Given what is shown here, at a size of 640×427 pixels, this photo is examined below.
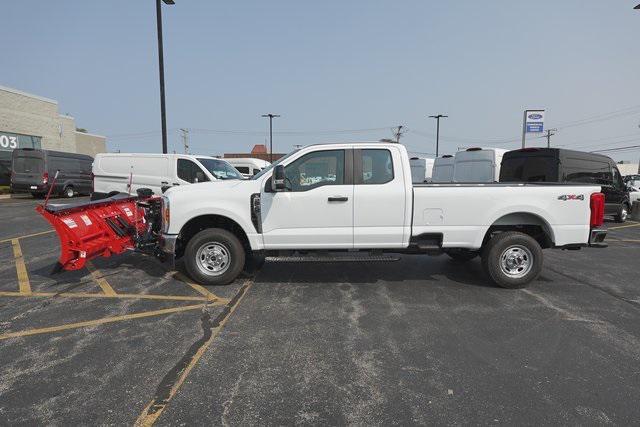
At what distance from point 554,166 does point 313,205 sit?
768 centimetres

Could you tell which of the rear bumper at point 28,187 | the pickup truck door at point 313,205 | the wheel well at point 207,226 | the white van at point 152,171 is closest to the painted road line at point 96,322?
the wheel well at point 207,226

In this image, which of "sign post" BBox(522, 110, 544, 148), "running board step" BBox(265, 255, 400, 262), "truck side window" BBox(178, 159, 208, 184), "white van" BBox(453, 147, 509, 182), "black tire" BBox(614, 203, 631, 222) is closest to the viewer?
"running board step" BBox(265, 255, 400, 262)

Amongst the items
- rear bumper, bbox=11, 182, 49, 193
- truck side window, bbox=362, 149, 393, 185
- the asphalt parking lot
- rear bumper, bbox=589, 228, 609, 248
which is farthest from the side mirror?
rear bumper, bbox=11, 182, 49, 193

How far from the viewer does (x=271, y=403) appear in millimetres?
2918

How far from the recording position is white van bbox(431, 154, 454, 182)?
51.2 ft

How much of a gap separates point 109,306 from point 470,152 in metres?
12.4

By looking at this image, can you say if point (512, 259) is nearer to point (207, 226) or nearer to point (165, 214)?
point (207, 226)

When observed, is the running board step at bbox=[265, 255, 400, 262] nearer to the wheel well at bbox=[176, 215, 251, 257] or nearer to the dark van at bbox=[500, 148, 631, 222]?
the wheel well at bbox=[176, 215, 251, 257]

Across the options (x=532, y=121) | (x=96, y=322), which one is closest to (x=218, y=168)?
(x=96, y=322)

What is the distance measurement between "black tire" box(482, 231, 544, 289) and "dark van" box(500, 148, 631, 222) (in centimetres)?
529

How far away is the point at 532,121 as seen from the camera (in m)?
22.1

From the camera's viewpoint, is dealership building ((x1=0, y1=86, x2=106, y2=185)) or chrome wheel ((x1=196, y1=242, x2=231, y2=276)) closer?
chrome wheel ((x1=196, y1=242, x2=231, y2=276))

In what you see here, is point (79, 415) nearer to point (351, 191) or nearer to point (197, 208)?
point (197, 208)

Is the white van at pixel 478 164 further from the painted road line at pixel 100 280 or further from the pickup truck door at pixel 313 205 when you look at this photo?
the painted road line at pixel 100 280
